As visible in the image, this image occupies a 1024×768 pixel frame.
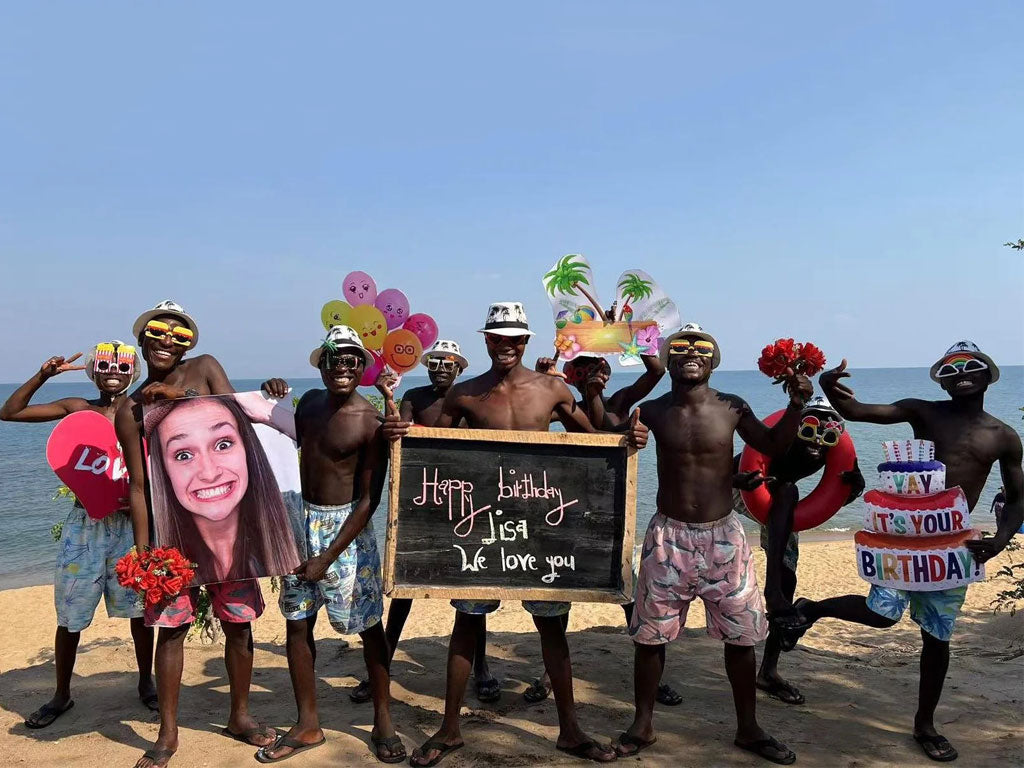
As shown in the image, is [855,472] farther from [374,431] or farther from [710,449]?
[374,431]

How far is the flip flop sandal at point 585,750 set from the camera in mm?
4227

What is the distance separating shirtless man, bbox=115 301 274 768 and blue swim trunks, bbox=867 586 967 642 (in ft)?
13.0

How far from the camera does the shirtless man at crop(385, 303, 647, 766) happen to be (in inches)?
169

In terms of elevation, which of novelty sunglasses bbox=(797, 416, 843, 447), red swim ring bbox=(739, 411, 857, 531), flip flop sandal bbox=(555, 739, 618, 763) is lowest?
flip flop sandal bbox=(555, 739, 618, 763)

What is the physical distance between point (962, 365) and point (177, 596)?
16.8ft

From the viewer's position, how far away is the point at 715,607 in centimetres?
427

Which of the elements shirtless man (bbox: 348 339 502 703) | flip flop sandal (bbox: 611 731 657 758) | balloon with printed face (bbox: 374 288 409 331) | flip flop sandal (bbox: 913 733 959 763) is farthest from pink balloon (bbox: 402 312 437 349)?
flip flop sandal (bbox: 913 733 959 763)

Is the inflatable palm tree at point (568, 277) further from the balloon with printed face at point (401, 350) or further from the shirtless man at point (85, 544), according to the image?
the shirtless man at point (85, 544)

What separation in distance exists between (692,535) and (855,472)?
5.81ft

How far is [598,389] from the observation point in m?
5.88

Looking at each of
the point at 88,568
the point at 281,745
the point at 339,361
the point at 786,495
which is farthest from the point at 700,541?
the point at 88,568

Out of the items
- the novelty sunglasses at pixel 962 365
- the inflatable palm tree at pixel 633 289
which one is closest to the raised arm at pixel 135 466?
the inflatable palm tree at pixel 633 289

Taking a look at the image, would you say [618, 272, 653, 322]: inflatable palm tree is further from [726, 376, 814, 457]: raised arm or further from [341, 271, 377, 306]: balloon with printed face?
[341, 271, 377, 306]: balloon with printed face

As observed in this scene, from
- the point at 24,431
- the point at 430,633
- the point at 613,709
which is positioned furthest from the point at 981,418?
the point at 24,431
